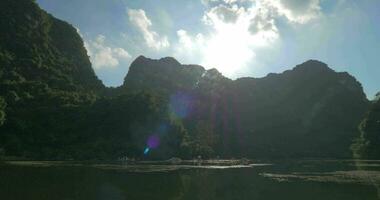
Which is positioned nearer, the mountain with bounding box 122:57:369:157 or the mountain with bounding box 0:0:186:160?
the mountain with bounding box 0:0:186:160

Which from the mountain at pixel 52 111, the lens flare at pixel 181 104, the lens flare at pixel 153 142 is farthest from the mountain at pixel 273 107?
the mountain at pixel 52 111

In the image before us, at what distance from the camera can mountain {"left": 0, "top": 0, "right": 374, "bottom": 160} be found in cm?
7381

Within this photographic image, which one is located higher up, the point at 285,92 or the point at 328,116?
the point at 285,92

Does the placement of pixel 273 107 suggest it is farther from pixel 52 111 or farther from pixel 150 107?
pixel 52 111

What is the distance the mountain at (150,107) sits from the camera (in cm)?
7381

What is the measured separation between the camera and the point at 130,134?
80.2m

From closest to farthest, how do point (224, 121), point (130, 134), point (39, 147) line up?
point (39, 147) < point (130, 134) < point (224, 121)

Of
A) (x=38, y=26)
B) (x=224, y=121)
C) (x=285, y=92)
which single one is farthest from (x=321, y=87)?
(x=38, y=26)

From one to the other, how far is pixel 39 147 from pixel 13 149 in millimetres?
4878

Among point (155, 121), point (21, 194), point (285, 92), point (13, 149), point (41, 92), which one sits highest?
point (285, 92)

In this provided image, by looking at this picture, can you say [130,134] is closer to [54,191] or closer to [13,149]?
[13,149]

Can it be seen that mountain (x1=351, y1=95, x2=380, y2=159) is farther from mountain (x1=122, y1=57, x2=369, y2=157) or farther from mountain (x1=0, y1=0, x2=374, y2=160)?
mountain (x1=122, y1=57, x2=369, y2=157)

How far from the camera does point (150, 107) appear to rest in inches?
3295

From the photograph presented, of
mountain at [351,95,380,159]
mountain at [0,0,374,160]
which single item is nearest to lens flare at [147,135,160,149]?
mountain at [0,0,374,160]
